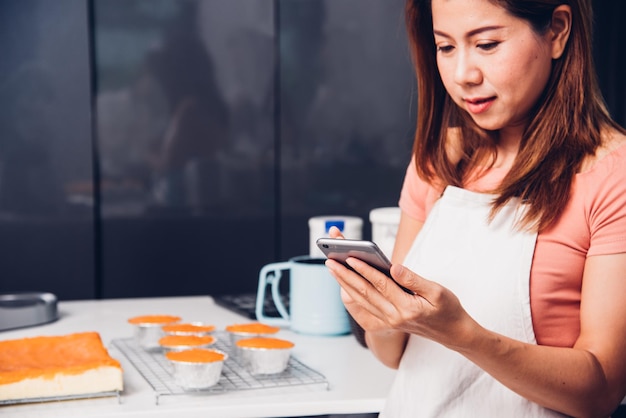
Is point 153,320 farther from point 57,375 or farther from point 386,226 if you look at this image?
point 386,226

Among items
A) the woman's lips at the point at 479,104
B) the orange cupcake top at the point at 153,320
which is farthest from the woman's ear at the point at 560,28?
the orange cupcake top at the point at 153,320

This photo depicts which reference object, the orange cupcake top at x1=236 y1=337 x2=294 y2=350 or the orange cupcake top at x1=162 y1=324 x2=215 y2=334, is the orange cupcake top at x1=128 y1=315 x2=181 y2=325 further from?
the orange cupcake top at x1=236 y1=337 x2=294 y2=350

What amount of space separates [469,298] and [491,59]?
318 mm

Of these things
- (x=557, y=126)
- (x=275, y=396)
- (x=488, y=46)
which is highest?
(x=488, y=46)

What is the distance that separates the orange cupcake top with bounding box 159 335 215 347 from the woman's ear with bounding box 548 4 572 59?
2.21 feet

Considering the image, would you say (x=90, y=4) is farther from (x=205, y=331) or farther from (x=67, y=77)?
(x=205, y=331)

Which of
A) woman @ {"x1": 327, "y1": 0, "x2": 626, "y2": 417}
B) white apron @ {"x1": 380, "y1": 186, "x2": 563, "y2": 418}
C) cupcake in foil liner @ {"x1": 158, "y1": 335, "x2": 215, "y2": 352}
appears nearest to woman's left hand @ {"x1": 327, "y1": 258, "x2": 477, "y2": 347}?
woman @ {"x1": 327, "y1": 0, "x2": 626, "y2": 417}

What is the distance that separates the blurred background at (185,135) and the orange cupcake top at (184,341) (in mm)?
1853

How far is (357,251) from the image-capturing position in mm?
876

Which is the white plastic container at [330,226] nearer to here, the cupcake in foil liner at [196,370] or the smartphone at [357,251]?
the cupcake in foil liner at [196,370]

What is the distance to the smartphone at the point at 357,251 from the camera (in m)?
0.86

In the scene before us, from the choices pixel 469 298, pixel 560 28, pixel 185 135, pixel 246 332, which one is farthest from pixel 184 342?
pixel 185 135

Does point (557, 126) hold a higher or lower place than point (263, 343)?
higher

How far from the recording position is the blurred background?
2.96m
